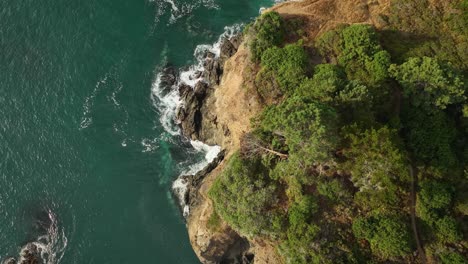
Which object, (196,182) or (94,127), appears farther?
(94,127)

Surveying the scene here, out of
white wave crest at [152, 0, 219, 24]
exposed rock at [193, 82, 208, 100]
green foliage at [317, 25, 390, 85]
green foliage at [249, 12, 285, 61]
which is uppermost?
white wave crest at [152, 0, 219, 24]

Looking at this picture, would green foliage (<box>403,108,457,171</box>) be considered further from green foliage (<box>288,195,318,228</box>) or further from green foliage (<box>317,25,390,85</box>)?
green foliage (<box>288,195,318,228</box>)

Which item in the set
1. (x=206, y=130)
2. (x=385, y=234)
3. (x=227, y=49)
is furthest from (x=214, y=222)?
(x=227, y=49)

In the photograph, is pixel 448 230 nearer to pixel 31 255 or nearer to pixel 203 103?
pixel 203 103

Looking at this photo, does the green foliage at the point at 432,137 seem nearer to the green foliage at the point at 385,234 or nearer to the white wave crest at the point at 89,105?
the green foliage at the point at 385,234

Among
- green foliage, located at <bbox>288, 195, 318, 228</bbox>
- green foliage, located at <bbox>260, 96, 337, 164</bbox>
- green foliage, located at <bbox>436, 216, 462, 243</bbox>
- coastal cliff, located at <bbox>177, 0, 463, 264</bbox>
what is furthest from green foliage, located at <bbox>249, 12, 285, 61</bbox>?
green foliage, located at <bbox>436, 216, 462, 243</bbox>

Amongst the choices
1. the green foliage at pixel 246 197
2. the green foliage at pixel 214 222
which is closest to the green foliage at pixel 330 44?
the green foliage at pixel 246 197
